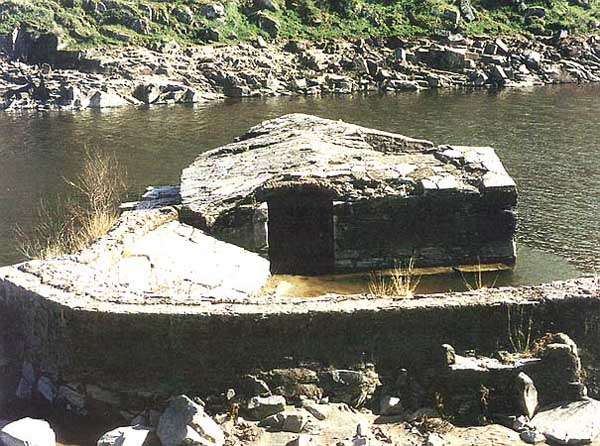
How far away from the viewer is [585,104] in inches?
1296

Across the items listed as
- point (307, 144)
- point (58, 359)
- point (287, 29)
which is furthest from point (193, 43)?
point (58, 359)

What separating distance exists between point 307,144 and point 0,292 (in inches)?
272

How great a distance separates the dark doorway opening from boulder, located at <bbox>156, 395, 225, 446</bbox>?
5377 mm

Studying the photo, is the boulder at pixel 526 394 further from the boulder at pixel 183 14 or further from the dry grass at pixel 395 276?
the boulder at pixel 183 14

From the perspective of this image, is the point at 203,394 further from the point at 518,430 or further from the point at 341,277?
the point at 341,277

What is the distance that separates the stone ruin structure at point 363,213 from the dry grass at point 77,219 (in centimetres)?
169

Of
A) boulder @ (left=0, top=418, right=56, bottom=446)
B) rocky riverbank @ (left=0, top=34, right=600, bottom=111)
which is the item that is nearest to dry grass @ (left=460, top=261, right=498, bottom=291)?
boulder @ (left=0, top=418, right=56, bottom=446)

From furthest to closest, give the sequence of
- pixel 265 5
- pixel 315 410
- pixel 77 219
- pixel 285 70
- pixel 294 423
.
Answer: pixel 265 5 < pixel 285 70 < pixel 77 219 < pixel 315 410 < pixel 294 423

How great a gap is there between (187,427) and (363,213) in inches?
245

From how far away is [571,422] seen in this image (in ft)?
25.5

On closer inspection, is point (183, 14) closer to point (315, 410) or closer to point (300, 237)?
point (300, 237)

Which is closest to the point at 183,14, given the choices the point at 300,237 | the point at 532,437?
the point at 300,237

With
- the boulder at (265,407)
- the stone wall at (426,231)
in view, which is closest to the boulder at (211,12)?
the stone wall at (426,231)

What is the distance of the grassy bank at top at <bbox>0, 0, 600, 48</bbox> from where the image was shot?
4309cm
